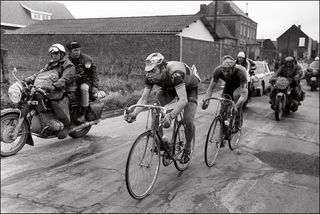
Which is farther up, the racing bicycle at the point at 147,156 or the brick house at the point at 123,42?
the brick house at the point at 123,42

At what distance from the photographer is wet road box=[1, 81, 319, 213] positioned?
4.25 meters

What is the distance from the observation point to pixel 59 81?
20.1 feet

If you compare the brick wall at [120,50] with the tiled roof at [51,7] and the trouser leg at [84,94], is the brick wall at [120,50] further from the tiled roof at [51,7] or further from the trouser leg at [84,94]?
the tiled roof at [51,7]

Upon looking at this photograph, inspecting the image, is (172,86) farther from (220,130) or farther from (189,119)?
(220,130)

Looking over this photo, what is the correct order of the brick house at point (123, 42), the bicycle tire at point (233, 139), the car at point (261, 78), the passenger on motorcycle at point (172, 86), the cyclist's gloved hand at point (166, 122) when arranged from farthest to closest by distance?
the brick house at point (123, 42) < the car at point (261, 78) < the bicycle tire at point (233, 139) < the passenger on motorcycle at point (172, 86) < the cyclist's gloved hand at point (166, 122)

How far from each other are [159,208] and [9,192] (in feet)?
6.37

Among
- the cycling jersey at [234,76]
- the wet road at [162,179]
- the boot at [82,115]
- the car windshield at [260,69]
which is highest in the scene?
the cycling jersey at [234,76]

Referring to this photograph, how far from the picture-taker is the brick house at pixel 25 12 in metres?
45.5

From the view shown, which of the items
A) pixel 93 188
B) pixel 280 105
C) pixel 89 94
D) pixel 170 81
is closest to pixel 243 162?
pixel 170 81

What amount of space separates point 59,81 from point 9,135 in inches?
49.8

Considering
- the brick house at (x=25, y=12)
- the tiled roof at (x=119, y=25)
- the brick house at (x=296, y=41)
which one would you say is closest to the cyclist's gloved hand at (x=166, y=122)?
the tiled roof at (x=119, y=25)

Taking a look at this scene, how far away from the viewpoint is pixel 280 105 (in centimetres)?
1035

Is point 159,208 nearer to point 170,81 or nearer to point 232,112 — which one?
point 170,81

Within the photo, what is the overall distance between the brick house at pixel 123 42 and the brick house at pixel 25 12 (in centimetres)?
1510
